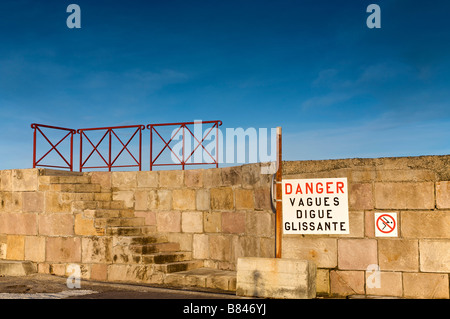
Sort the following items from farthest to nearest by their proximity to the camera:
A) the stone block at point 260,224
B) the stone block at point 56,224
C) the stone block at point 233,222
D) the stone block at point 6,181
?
the stone block at point 6,181 < the stone block at point 56,224 < the stone block at point 233,222 < the stone block at point 260,224

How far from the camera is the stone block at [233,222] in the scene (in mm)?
11039

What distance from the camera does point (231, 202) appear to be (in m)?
11.3

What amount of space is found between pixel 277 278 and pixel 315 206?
1544 millimetres

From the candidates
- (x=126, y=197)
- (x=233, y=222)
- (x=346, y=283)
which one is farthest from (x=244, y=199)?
(x=126, y=197)

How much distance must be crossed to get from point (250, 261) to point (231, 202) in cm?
274

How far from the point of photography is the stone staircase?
11203mm

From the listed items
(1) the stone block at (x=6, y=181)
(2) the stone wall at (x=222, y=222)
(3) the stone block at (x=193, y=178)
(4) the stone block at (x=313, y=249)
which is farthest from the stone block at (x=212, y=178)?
(1) the stone block at (x=6, y=181)

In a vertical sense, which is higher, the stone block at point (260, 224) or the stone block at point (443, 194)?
the stone block at point (443, 194)

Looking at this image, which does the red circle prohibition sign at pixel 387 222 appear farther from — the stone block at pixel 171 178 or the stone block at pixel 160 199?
the stone block at pixel 160 199

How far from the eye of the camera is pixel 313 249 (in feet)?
30.5

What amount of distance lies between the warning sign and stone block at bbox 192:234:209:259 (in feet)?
13.9

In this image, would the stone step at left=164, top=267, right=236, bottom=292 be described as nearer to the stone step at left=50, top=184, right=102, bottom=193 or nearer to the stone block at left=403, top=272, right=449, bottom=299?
the stone block at left=403, top=272, right=449, bottom=299

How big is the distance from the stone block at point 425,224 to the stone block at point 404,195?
130 mm

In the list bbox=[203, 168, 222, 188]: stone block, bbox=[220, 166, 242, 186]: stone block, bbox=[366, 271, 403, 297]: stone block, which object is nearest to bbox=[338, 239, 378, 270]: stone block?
bbox=[366, 271, 403, 297]: stone block
